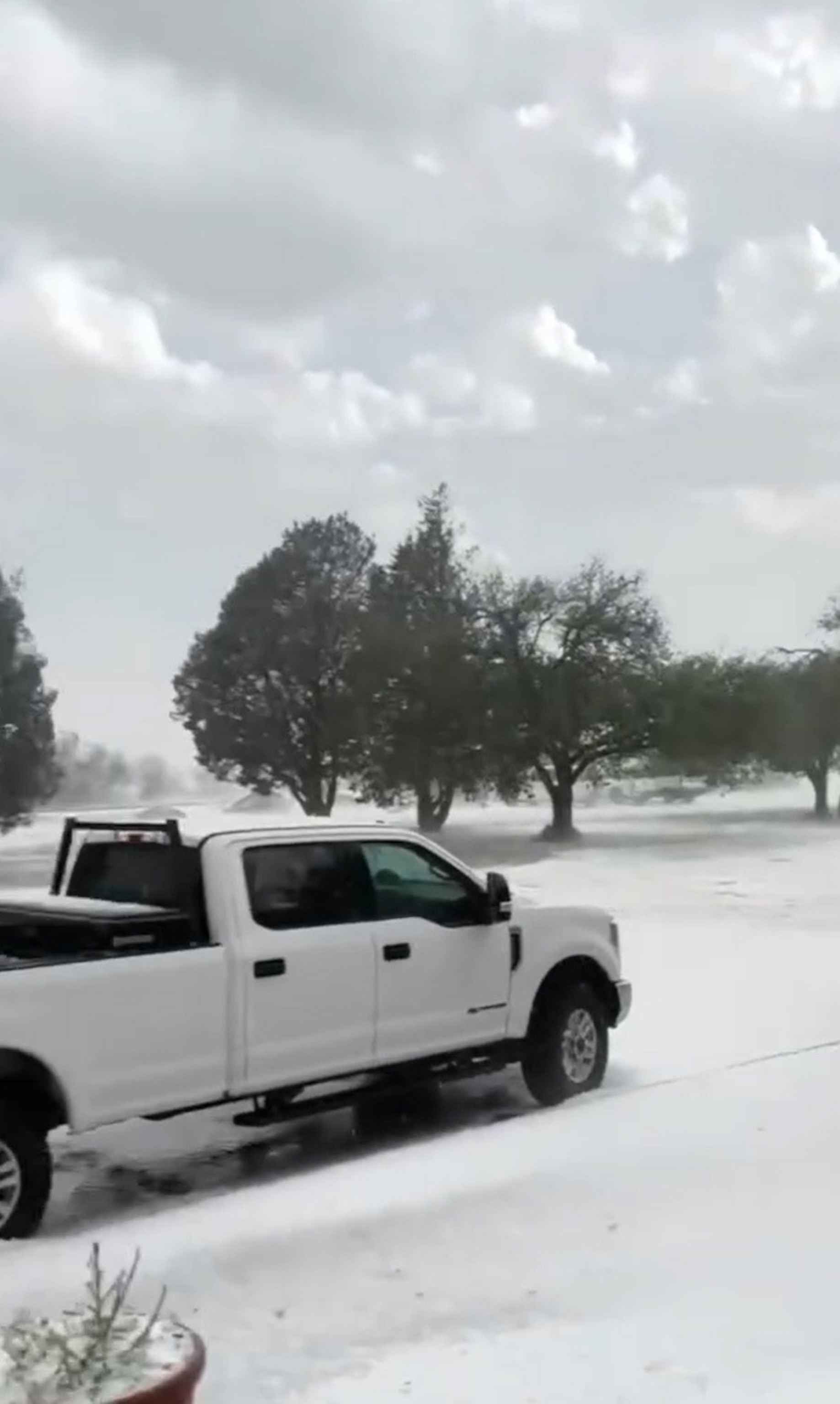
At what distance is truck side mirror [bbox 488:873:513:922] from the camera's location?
7375mm

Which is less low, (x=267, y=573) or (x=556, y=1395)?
(x=267, y=573)

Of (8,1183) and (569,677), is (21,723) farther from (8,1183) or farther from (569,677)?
(8,1183)

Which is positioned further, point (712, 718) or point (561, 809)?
point (712, 718)

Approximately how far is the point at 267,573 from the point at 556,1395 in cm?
2056

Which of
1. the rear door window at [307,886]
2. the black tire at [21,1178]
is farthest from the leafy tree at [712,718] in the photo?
the black tire at [21,1178]

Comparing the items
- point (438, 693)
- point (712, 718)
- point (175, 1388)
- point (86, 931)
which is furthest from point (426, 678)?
point (175, 1388)

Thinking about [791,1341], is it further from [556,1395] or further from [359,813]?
[359,813]

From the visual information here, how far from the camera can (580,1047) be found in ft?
25.7

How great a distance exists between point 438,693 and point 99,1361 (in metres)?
23.1

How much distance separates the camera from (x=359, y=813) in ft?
82.5

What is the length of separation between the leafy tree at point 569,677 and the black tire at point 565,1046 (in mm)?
18129

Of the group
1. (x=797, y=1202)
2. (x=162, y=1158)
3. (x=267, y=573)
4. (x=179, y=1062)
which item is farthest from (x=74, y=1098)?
(x=267, y=573)

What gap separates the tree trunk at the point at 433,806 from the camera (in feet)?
79.6

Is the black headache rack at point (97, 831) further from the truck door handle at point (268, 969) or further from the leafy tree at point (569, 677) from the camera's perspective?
the leafy tree at point (569, 677)
